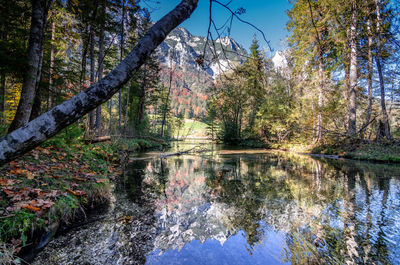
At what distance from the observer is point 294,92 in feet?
64.9

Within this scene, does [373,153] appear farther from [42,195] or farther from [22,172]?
[22,172]

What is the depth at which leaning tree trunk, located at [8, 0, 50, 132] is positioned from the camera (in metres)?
3.44

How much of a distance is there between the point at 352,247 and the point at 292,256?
91 cm

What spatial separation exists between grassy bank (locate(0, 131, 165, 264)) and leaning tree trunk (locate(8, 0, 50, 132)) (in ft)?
3.06

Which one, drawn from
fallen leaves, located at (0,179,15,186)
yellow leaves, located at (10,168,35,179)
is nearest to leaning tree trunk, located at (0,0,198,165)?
fallen leaves, located at (0,179,15,186)

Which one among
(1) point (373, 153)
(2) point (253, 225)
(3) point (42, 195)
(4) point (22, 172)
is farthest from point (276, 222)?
(1) point (373, 153)

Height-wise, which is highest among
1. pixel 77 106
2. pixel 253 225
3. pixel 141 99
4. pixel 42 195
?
pixel 141 99

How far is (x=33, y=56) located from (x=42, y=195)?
109 inches

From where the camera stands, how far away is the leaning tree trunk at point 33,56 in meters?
3.44

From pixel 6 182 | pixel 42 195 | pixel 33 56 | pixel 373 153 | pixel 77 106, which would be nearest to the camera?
pixel 77 106

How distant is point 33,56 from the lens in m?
3.58

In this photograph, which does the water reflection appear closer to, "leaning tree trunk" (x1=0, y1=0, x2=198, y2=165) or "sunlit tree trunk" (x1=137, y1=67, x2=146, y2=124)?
"leaning tree trunk" (x1=0, y1=0, x2=198, y2=165)

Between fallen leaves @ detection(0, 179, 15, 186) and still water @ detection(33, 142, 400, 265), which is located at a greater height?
fallen leaves @ detection(0, 179, 15, 186)

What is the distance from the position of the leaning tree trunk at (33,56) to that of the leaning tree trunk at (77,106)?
333 cm
